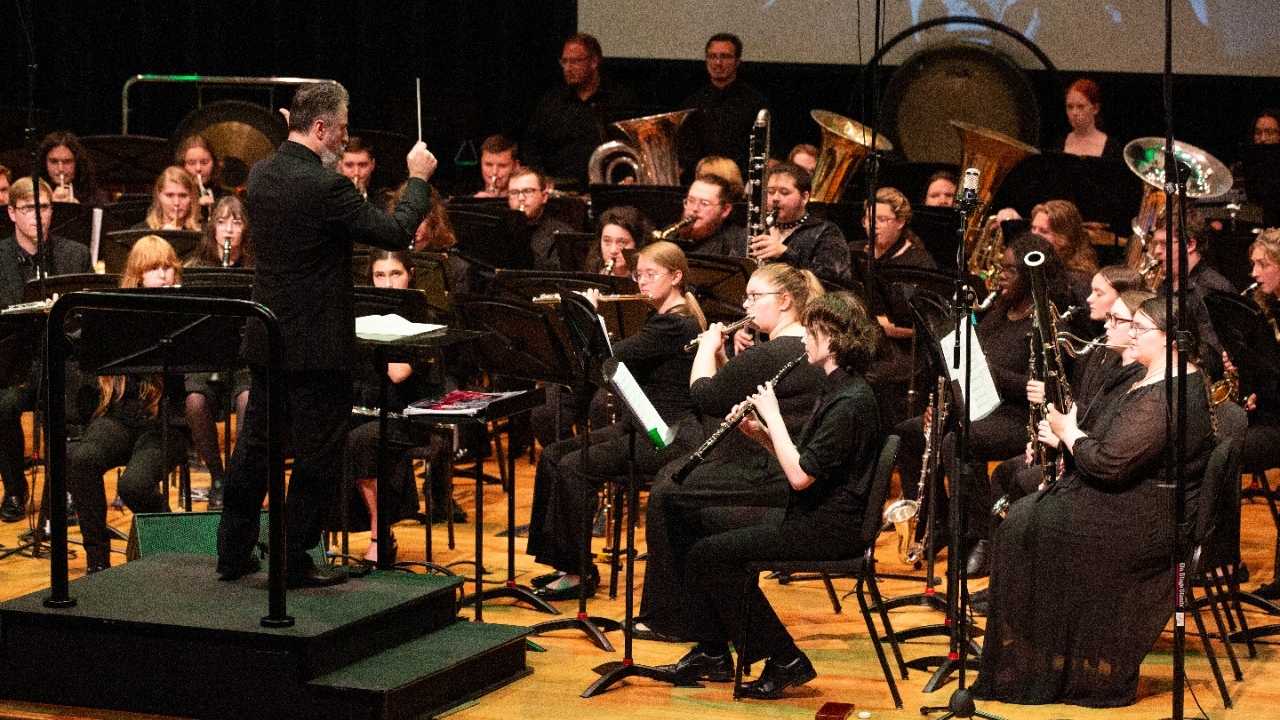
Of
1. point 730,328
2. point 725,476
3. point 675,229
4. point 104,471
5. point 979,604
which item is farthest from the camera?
point 675,229

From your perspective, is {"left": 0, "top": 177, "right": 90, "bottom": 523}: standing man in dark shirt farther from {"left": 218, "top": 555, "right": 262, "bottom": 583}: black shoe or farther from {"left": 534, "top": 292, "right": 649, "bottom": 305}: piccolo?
{"left": 218, "top": 555, "right": 262, "bottom": 583}: black shoe

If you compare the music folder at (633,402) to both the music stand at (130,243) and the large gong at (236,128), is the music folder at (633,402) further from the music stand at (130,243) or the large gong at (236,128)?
the large gong at (236,128)

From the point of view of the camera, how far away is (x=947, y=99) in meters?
10.5

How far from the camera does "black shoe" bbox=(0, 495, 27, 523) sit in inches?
283

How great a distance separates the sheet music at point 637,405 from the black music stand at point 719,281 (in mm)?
1829

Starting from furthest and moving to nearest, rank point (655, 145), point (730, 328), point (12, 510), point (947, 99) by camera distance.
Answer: point (947, 99)
point (655, 145)
point (12, 510)
point (730, 328)

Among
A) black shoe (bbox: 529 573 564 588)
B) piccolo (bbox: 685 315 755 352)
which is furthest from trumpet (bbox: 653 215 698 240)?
black shoe (bbox: 529 573 564 588)

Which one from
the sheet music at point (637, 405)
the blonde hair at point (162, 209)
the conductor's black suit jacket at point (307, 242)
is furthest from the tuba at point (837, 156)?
the conductor's black suit jacket at point (307, 242)

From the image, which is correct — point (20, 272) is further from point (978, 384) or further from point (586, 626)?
point (978, 384)

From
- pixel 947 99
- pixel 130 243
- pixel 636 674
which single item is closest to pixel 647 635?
pixel 636 674

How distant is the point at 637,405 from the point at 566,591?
1.44 meters

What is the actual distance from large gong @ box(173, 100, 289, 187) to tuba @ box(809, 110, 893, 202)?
3321 mm

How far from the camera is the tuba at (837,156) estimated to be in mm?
8297

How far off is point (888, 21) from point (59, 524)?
7.33 m
